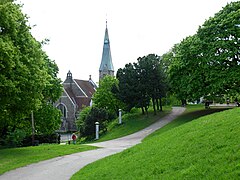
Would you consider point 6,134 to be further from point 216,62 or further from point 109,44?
point 109,44

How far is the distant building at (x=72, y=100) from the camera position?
7356 centimetres

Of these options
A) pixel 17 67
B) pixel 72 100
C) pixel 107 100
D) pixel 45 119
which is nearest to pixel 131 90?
pixel 45 119

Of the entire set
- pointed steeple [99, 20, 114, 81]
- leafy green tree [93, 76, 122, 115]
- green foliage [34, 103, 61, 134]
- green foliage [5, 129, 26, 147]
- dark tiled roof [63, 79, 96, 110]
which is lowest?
green foliage [5, 129, 26, 147]

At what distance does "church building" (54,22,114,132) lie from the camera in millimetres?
73662

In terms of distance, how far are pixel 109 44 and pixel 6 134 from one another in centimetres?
6773

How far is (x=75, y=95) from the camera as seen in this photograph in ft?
262

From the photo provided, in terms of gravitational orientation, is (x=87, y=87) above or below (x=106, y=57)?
below

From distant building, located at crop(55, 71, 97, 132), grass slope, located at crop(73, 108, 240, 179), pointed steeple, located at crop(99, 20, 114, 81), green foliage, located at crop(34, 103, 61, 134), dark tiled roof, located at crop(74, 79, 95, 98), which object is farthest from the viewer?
pointed steeple, located at crop(99, 20, 114, 81)

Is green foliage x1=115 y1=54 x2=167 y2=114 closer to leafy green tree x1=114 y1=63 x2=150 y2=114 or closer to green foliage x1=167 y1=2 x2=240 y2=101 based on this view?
leafy green tree x1=114 y1=63 x2=150 y2=114

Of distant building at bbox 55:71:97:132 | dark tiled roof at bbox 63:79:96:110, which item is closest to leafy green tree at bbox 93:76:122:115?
distant building at bbox 55:71:97:132

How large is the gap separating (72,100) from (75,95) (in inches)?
189

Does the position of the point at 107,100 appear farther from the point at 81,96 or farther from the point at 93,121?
the point at 81,96

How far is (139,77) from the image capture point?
38.6 meters

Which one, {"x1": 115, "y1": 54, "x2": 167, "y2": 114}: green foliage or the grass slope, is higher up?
{"x1": 115, "y1": 54, "x2": 167, "y2": 114}: green foliage
